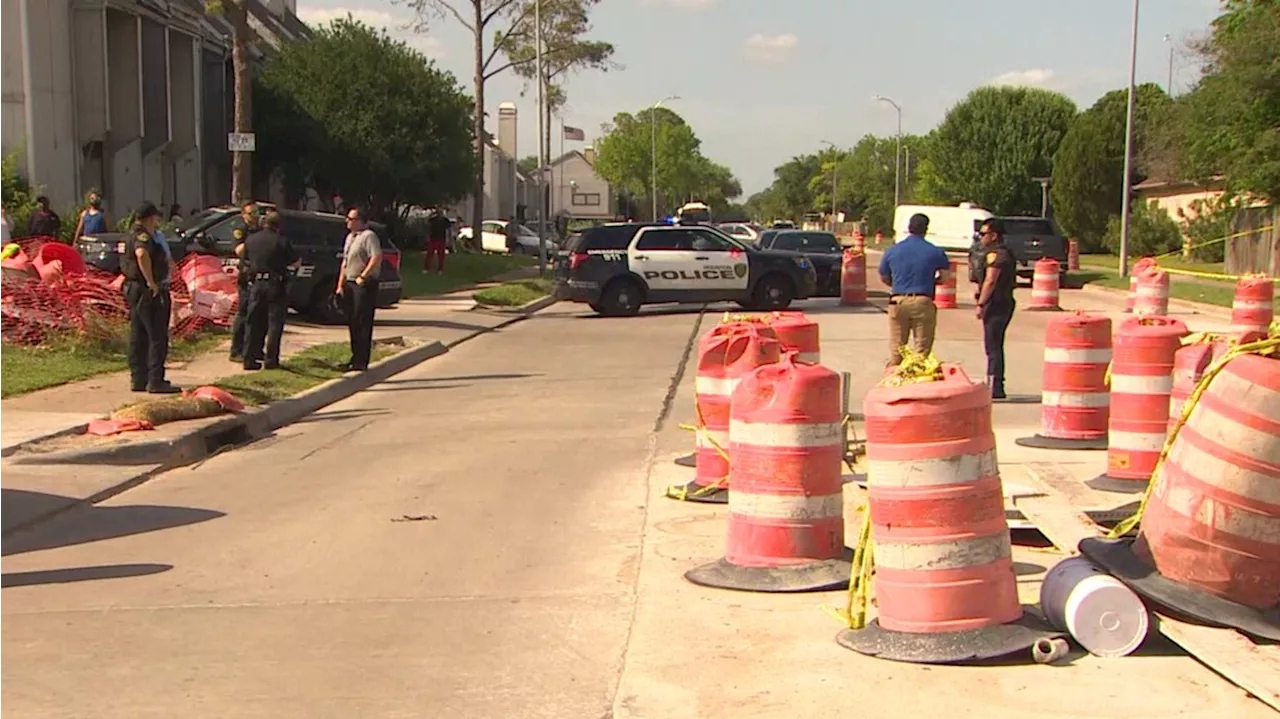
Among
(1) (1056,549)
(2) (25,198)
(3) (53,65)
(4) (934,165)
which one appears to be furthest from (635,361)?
(4) (934,165)

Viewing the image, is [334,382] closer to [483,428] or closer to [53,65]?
[483,428]

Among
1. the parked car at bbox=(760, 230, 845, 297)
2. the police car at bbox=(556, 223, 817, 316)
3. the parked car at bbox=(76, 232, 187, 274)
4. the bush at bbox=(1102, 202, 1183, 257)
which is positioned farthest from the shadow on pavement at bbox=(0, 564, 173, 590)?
the bush at bbox=(1102, 202, 1183, 257)

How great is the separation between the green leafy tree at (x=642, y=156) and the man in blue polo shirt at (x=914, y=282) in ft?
296

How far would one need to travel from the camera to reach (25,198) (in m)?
25.5

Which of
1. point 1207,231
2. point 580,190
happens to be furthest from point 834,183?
point 1207,231

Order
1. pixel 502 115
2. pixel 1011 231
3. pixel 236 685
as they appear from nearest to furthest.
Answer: pixel 236 685, pixel 1011 231, pixel 502 115

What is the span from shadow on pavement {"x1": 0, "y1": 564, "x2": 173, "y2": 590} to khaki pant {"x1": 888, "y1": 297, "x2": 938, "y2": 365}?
742 centimetres

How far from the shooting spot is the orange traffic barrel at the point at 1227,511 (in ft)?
18.0

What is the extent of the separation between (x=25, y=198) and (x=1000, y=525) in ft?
78.5

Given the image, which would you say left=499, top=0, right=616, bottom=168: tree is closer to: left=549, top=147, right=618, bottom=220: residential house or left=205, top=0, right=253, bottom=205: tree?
left=205, top=0, right=253, bottom=205: tree

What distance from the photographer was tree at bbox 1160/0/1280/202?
109ft

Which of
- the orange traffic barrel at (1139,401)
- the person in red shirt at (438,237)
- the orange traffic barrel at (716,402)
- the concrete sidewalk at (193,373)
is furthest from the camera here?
the person in red shirt at (438,237)

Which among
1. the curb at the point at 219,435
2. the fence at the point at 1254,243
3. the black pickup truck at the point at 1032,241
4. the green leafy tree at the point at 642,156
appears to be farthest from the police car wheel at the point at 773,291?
the green leafy tree at the point at 642,156

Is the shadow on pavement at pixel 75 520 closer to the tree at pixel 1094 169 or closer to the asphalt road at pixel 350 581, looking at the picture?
the asphalt road at pixel 350 581
